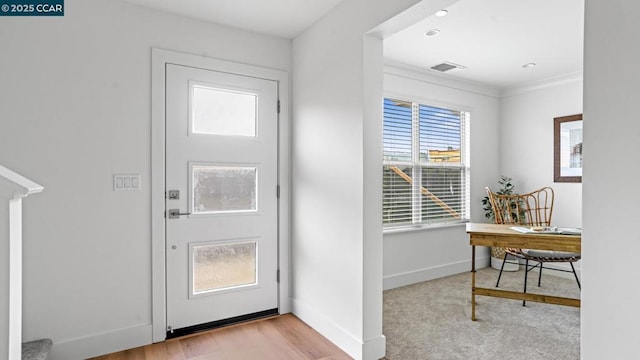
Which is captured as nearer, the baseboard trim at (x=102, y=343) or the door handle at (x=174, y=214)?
the baseboard trim at (x=102, y=343)

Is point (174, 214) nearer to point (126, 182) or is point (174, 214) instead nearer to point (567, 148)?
point (126, 182)

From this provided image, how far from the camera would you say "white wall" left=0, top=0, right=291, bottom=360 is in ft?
7.58

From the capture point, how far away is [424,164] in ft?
14.1

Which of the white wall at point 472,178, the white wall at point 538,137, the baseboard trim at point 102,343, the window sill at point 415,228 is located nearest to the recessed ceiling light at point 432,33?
the white wall at point 472,178

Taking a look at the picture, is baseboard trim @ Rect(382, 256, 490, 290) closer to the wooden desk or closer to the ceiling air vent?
the wooden desk

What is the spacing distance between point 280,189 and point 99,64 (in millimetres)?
1680

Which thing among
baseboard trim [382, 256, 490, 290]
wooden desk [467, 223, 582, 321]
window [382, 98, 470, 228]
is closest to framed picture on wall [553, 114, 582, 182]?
window [382, 98, 470, 228]

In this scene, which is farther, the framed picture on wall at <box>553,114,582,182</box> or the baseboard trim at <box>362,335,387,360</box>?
the framed picture on wall at <box>553,114,582,182</box>

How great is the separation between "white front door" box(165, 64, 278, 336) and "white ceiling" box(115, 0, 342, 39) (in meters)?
0.42

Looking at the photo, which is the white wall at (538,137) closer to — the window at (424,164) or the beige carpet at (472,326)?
the window at (424,164)

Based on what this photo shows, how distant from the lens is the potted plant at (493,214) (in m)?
4.67

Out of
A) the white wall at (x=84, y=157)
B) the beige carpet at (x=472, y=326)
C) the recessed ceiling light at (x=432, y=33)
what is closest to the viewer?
the white wall at (x=84, y=157)

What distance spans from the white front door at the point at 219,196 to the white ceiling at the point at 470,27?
0.47m

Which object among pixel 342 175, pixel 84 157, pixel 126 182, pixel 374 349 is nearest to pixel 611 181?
pixel 342 175
